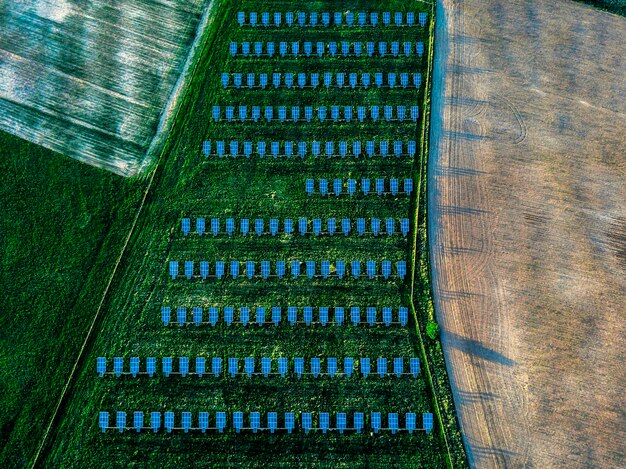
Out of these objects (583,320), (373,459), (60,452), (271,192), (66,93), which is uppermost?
(66,93)

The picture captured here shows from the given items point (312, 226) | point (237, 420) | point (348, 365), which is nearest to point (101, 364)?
point (237, 420)

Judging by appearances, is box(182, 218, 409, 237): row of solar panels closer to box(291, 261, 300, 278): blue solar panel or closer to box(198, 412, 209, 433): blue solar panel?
box(291, 261, 300, 278): blue solar panel

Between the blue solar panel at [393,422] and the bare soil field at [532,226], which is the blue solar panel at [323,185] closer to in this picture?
the bare soil field at [532,226]

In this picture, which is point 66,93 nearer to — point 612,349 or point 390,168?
point 390,168

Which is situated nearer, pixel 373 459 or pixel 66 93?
pixel 373 459

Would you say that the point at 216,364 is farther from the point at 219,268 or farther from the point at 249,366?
the point at 219,268

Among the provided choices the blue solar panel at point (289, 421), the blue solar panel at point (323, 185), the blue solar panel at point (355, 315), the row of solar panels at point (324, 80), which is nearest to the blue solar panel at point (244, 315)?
the blue solar panel at point (289, 421)

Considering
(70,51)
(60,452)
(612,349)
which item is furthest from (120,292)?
(612,349)
